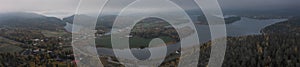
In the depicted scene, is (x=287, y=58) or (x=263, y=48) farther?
(x=263, y=48)

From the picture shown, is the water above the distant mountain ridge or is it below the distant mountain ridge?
below

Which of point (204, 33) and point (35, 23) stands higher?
point (35, 23)

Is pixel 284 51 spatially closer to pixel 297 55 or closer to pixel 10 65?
pixel 297 55

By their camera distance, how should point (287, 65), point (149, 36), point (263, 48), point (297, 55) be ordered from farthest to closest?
point (149, 36) → point (263, 48) → point (297, 55) → point (287, 65)

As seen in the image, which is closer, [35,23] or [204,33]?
[204,33]

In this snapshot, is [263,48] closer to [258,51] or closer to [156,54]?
[258,51]

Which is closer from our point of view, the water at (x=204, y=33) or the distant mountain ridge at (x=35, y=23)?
the water at (x=204, y=33)

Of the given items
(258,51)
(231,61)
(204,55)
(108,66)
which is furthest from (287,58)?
(108,66)

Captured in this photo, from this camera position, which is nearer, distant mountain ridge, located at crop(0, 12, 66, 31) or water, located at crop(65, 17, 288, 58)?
water, located at crop(65, 17, 288, 58)

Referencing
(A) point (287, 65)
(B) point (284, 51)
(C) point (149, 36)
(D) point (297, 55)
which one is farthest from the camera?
(C) point (149, 36)

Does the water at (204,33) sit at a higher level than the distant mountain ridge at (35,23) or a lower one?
lower
